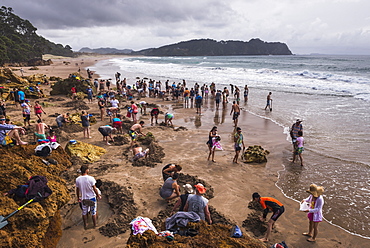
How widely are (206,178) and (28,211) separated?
5.33 m

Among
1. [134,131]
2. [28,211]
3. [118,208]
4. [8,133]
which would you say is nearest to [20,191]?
[28,211]

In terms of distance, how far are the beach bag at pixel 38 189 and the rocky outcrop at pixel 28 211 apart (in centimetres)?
12

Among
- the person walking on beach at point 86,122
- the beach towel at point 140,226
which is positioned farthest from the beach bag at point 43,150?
the beach towel at point 140,226

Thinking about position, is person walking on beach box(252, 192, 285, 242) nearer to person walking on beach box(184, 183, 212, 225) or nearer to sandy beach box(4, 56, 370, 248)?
sandy beach box(4, 56, 370, 248)

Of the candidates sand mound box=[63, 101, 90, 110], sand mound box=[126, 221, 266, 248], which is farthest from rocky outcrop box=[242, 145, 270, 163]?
sand mound box=[63, 101, 90, 110]

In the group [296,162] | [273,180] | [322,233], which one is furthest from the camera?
[296,162]

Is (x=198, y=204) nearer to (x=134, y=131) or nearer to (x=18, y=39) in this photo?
(x=134, y=131)

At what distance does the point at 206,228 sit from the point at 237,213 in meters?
2.61

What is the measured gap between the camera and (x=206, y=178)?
8117 millimetres

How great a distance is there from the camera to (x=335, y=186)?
7.74 meters

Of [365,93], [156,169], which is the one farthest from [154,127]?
[365,93]

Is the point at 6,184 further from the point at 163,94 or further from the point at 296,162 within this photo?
the point at 163,94

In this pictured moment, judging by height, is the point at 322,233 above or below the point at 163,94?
below

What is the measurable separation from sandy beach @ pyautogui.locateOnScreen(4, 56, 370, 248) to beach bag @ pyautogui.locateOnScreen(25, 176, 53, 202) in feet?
3.73
